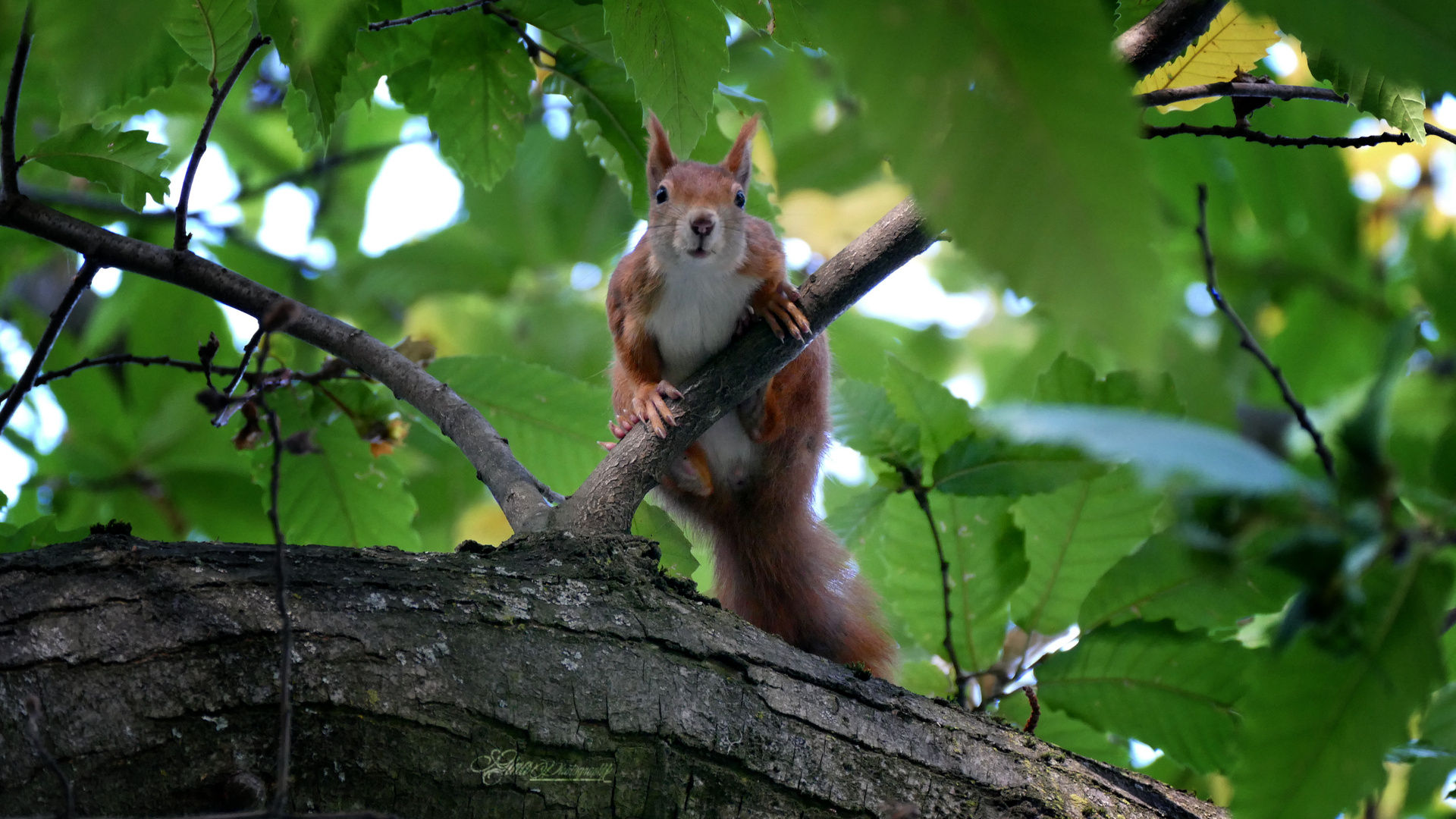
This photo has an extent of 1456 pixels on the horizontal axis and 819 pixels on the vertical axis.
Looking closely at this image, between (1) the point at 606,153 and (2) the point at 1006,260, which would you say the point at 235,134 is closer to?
(1) the point at 606,153

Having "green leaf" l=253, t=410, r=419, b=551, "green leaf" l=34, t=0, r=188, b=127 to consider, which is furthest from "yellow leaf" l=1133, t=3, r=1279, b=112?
"green leaf" l=253, t=410, r=419, b=551

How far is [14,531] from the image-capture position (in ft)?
5.64

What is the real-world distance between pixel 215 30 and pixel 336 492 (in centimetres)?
101

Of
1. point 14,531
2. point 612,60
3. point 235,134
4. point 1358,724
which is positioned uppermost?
point 235,134

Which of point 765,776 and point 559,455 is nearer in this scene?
point 765,776

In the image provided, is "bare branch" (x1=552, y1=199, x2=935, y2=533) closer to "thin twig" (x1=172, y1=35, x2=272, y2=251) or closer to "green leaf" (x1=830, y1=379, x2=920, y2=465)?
"green leaf" (x1=830, y1=379, x2=920, y2=465)

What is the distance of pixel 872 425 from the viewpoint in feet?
6.91

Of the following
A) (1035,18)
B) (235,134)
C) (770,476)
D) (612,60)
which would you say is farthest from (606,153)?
(235,134)

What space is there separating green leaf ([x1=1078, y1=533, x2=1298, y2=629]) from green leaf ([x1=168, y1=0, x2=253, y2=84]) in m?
1.72

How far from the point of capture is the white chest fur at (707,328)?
2592 millimetres

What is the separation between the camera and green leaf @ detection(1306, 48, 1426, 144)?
57.7 inches

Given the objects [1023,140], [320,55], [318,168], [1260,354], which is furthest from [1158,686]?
[318,168]

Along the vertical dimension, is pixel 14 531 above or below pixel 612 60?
below

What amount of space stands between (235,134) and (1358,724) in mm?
5100
